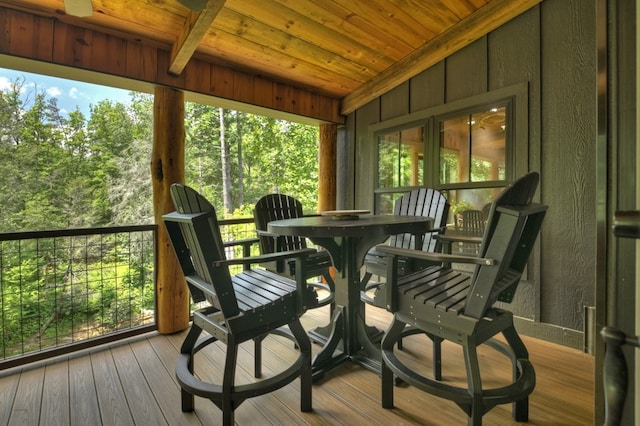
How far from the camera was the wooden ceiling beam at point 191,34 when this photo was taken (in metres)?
1.86

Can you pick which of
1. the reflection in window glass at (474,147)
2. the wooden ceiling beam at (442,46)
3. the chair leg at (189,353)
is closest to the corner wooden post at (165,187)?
the chair leg at (189,353)

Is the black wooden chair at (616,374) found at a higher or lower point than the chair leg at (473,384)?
higher

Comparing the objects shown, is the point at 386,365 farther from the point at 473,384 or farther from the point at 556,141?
the point at 556,141

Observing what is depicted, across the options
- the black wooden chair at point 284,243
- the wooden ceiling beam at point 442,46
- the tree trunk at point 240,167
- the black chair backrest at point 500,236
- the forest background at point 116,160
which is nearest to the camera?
the black chair backrest at point 500,236

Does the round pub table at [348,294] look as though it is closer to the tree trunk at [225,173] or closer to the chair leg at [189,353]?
the chair leg at [189,353]

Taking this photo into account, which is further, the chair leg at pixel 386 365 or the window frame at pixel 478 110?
the window frame at pixel 478 110

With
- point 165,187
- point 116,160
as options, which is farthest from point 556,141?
point 116,160

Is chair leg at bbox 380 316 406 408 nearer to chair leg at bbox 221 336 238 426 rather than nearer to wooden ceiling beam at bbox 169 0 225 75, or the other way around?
chair leg at bbox 221 336 238 426

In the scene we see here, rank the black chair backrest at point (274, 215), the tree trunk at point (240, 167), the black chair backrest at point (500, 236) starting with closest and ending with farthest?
the black chair backrest at point (500, 236) < the black chair backrest at point (274, 215) < the tree trunk at point (240, 167)

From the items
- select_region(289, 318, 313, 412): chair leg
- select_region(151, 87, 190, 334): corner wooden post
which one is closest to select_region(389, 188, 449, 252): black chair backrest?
select_region(289, 318, 313, 412): chair leg

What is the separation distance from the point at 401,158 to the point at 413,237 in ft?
3.96

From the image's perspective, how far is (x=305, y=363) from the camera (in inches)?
61.1

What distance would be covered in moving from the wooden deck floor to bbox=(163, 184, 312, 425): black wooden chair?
173mm

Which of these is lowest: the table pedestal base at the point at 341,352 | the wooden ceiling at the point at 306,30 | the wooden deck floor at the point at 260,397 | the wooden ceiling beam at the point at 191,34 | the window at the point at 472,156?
the wooden deck floor at the point at 260,397
